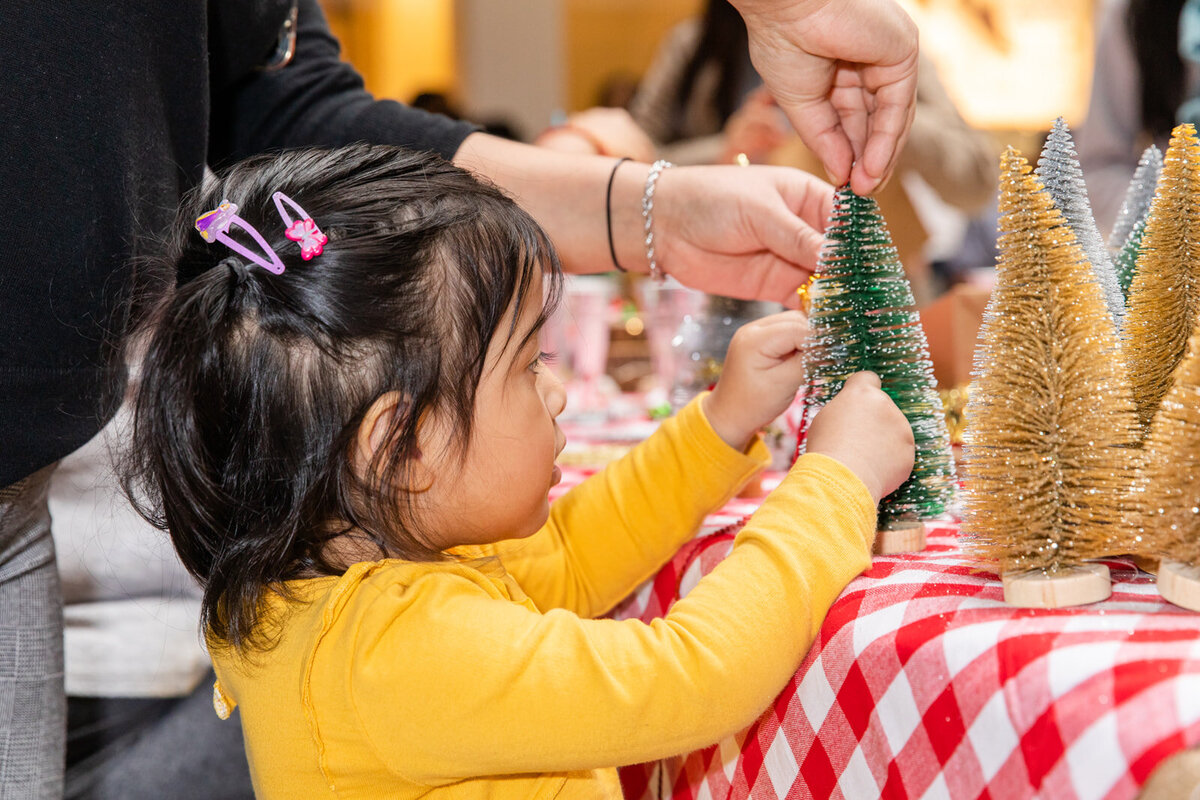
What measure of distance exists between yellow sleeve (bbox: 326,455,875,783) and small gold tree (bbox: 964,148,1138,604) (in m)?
Result: 0.12

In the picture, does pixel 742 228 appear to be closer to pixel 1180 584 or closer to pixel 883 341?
pixel 883 341

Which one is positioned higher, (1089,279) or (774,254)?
(1089,279)

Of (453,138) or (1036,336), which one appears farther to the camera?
(453,138)

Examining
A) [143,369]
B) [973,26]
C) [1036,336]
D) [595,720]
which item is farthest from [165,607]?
[973,26]

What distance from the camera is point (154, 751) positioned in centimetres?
128

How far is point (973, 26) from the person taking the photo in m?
5.16

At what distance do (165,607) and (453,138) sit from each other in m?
0.82

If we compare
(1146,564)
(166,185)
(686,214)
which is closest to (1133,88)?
(686,214)

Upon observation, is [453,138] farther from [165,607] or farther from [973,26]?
[973,26]

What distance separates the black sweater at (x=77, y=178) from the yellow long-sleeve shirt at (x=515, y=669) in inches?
10.1

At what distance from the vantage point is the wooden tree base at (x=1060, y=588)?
22.7 inches

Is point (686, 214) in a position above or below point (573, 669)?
above

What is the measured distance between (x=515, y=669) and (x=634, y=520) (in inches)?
14.4

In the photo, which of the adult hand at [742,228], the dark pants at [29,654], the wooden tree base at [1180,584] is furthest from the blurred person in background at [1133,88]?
the dark pants at [29,654]
